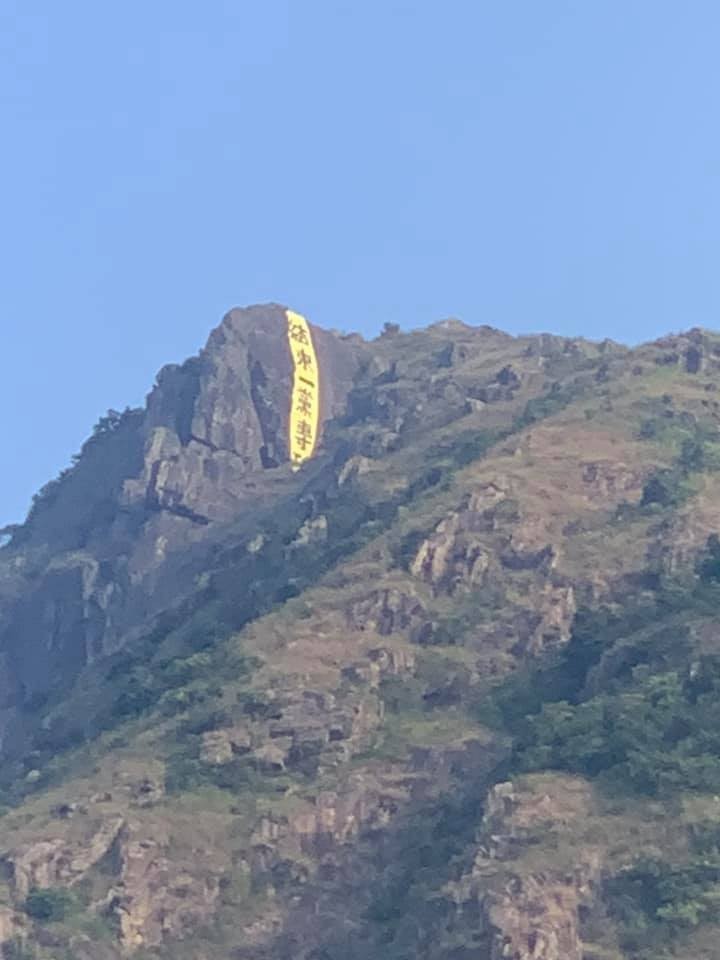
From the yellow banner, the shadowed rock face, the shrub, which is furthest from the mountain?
the yellow banner

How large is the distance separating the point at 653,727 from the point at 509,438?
1121 inches

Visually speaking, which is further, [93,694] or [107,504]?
[107,504]

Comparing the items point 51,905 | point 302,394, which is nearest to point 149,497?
point 302,394

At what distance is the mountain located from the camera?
60.0 metres

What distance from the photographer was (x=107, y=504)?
359 ft

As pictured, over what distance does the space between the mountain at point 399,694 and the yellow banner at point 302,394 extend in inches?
127

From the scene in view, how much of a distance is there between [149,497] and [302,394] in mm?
11806

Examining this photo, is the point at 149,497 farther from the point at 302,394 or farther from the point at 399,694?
the point at 399,694

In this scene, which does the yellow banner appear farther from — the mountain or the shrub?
the shrub

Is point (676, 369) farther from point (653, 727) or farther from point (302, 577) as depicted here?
point (653, 727)

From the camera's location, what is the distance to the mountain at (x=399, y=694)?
60.0 meters

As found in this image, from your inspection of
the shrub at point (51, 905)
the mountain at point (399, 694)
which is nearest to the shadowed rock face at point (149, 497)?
the mountain at point (399, 694)

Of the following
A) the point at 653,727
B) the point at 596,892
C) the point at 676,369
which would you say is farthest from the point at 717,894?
the point at 676,369

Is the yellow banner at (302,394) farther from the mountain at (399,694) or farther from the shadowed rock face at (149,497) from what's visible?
the mountain at (399,694)
